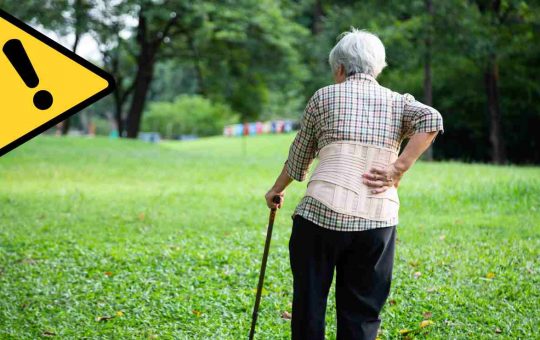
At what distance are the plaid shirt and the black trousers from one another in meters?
0.06

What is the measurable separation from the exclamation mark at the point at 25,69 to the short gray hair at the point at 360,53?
1464 mm

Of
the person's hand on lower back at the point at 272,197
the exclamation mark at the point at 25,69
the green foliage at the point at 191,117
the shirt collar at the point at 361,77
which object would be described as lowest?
the person's hand on lower back at the point at 272,197

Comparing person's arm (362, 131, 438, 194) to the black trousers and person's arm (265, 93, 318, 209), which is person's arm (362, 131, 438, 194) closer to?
the black trousers

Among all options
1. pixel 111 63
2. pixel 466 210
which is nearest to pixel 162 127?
pixel 111 63

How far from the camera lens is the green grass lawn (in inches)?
207

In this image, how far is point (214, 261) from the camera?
703 centimetres

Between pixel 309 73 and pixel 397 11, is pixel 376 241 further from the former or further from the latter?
pixel 309 73

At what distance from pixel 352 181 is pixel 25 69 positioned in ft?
5.09

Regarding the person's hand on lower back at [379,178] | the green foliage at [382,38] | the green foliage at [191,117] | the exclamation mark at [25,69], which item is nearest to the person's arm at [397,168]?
the person's hand on lower back at [379,178]

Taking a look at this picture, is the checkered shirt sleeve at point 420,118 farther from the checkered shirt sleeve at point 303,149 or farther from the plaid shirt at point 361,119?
the checkered shirt sleeve at point 303,149

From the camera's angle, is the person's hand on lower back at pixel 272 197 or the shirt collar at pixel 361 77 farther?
the person's hand on lower back at pixel 272 197

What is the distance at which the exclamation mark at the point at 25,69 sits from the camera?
8.90ft

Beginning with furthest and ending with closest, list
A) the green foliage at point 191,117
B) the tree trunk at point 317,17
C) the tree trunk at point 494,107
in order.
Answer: the green foliage at point 191,117 → the tree trunk at point 317,17 → the tree trunk at point 494,107

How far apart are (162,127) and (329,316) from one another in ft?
171
